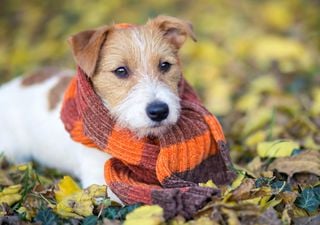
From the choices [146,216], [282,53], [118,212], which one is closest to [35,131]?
[118,212]

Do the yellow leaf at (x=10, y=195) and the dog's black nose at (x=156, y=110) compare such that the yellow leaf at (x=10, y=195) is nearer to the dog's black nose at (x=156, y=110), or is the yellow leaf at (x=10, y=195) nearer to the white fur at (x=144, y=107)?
the white fur at (x=144, y=107)

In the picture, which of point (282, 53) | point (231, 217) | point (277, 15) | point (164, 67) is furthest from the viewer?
point (277, 15)

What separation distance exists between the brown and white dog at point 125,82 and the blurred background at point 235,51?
4.30ft

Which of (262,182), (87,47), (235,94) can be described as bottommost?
(235,94)

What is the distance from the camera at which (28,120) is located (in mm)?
5066

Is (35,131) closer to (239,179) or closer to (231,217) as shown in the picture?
(239,179)

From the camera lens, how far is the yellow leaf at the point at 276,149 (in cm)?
437

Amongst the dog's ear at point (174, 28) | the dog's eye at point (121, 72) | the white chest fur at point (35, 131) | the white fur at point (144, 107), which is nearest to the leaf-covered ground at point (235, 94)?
the white chest fur at point (35, 131)

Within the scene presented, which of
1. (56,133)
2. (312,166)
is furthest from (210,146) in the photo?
(56,133)

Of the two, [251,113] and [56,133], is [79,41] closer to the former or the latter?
[56,133]

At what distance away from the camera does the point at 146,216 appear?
10.4ft

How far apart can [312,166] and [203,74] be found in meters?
3.37

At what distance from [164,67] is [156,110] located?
53 cm

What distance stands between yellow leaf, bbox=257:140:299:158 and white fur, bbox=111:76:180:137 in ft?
3.18
